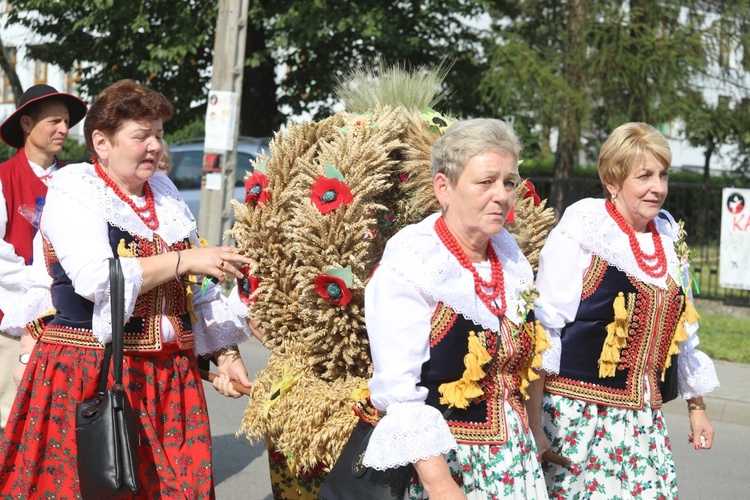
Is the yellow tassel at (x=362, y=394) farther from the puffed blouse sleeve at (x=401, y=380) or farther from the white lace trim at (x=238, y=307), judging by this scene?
the white lace trim at (x=238, y=307)

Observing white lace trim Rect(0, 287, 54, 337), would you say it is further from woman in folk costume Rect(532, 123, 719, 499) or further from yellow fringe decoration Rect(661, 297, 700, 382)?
yellow fringe decoration Rect(661, 297, 700, 382)

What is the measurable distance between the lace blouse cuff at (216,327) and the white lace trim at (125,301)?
477 millimetres

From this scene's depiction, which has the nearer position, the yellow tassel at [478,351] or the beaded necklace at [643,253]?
the yellow tassel at [478,351]

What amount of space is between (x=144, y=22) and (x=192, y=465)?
1389 centimetres

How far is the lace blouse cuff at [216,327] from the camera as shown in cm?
375

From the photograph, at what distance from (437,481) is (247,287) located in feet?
4.30

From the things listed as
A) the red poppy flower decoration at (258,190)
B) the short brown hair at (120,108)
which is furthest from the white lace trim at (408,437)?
the short brown hair at (120,108)

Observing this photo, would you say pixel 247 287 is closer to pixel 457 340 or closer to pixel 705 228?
pixel 457 340

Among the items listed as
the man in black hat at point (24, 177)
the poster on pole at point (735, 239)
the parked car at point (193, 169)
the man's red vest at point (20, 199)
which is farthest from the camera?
the parked car at point (193, 169)

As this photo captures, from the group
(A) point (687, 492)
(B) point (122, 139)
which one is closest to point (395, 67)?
(B) point (122, 139)

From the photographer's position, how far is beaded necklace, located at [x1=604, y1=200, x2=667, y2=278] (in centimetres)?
357

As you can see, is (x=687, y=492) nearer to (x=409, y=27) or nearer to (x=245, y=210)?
(x=245, y=210)

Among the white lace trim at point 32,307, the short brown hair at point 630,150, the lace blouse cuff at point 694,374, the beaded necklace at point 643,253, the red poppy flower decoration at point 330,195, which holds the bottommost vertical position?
the lace blouse cuff at point 694,374

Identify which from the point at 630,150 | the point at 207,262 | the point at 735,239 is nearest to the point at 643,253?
the point at 630,150
